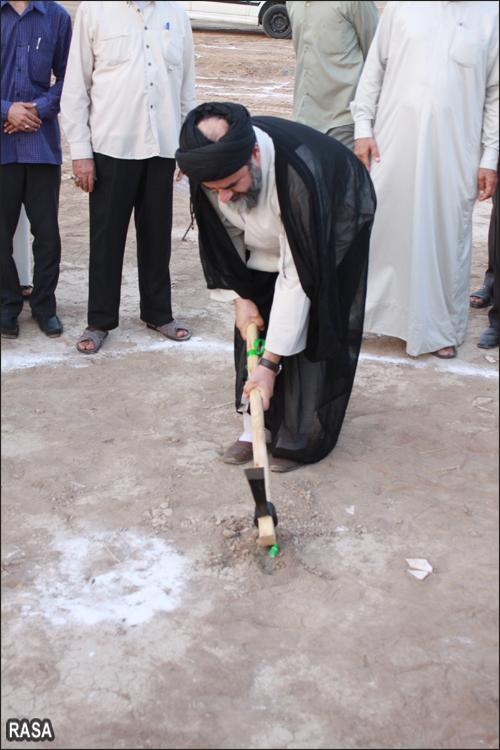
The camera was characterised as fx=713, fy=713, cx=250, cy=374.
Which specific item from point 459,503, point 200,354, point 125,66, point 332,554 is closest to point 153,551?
point 332,554

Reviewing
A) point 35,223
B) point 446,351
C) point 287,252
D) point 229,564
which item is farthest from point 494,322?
point 35,223

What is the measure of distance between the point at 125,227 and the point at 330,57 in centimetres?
142

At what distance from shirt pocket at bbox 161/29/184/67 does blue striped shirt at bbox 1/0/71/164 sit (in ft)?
1.89

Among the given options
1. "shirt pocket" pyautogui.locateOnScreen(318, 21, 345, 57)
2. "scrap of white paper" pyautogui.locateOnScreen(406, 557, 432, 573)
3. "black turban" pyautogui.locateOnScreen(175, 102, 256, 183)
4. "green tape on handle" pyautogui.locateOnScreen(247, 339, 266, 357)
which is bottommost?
"scrap of white paper" pyautogui.locateOnScreen(406, 557, 432, 573)

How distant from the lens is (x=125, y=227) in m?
3.75

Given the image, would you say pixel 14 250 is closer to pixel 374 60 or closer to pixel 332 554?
pixel 374 60

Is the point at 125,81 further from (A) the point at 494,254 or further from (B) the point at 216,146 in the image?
(A) the point at 494,254

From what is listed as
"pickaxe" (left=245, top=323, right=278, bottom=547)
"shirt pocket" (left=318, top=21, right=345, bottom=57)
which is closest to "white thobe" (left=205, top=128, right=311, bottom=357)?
"pickaxe" (left=245, top=323, right=278, bottom=547)

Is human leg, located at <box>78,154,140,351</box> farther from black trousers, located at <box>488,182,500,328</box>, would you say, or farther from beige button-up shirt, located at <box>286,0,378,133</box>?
black trousers, located at <box>488,182,500,328</box>

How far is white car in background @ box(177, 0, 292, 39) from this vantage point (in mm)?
11749

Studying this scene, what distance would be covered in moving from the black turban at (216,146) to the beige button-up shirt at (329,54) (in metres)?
1.73

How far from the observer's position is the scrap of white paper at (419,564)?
7.78ft

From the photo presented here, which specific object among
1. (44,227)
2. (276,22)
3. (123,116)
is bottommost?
(44,227)

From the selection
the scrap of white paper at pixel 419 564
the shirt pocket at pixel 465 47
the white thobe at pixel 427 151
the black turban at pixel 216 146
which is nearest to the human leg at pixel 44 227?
the white thobe at pixel 427 151
